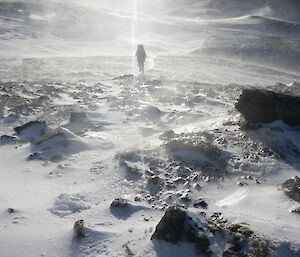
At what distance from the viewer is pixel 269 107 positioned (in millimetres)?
15328

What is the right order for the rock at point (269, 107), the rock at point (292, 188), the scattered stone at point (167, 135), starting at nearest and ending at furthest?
the rock at point (292, 188) → the scattered stone at point (167, 135) → the rock at point (269, 107)

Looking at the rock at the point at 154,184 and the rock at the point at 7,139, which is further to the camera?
the rock at the point at 7,139

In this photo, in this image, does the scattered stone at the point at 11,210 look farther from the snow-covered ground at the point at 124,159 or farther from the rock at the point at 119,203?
the rock at the point at 119,203

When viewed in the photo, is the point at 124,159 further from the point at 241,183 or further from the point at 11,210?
the point at 11,210

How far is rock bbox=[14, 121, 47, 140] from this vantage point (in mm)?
16000

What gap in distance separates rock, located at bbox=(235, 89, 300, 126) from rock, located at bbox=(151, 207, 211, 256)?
7.24m

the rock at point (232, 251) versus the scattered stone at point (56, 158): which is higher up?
the rock at point (232, 251)

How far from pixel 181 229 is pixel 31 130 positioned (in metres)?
9.39

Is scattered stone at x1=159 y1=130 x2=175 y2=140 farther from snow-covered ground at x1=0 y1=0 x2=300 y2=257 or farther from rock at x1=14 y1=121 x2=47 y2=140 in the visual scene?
rock at x1=14 y1=121 x2=47 y2=140

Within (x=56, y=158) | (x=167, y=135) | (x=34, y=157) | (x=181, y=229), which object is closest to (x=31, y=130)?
(x=34, y=157)

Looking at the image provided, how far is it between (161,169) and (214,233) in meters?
3.76

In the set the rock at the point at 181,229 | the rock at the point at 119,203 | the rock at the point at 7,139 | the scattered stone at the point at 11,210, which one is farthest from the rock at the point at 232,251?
the rock at the point at 7,139

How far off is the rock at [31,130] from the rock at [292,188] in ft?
31.9

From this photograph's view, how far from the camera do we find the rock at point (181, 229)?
29.9ft
